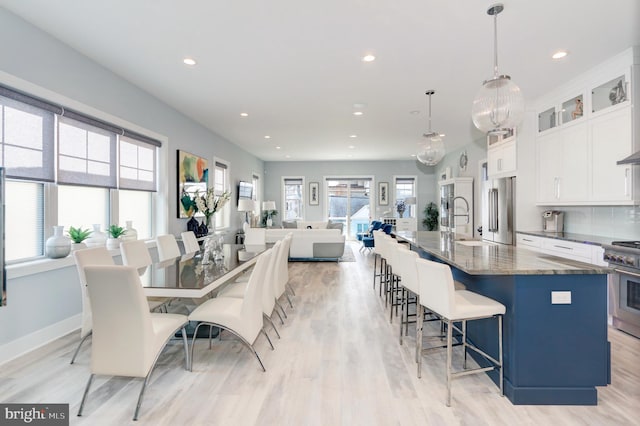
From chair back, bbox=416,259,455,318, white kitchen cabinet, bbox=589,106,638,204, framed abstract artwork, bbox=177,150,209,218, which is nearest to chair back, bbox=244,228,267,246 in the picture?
framed abstract artwork, bbox=177,150,209,218

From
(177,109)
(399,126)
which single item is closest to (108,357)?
(177,109)

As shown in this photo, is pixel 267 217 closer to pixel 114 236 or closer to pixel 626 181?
pixel 114 236

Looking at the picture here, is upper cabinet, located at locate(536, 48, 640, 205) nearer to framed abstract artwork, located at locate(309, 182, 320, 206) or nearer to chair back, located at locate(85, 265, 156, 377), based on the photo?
chair back, located at locate(85, 265, 156, 377)

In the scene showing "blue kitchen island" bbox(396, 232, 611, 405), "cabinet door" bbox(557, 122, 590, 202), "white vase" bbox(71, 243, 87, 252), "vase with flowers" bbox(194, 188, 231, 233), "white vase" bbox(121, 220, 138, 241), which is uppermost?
"cabinet door" bbox(557, 122, 590, 202)

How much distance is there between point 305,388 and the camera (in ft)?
7.45

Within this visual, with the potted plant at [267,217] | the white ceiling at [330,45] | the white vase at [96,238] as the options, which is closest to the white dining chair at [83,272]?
the white vase at [96,238]

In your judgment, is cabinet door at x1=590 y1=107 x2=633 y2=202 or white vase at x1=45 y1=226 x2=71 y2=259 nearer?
white vase at x1=45 y1=226 x2=71 y2=259

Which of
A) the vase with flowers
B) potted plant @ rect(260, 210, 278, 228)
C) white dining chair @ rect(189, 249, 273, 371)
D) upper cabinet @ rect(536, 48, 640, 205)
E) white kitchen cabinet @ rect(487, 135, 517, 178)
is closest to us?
white dining chair @ rect(189, 249, 273, 371)

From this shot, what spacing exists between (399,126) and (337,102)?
1970 mm

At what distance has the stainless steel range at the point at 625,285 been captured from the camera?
3045 millimetres

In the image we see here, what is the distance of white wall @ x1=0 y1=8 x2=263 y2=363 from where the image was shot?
106 inches

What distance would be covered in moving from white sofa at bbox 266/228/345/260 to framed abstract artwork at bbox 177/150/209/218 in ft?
6.88

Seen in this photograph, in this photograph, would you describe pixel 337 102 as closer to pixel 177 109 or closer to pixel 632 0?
pixel 177 109

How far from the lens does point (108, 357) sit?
199cm
